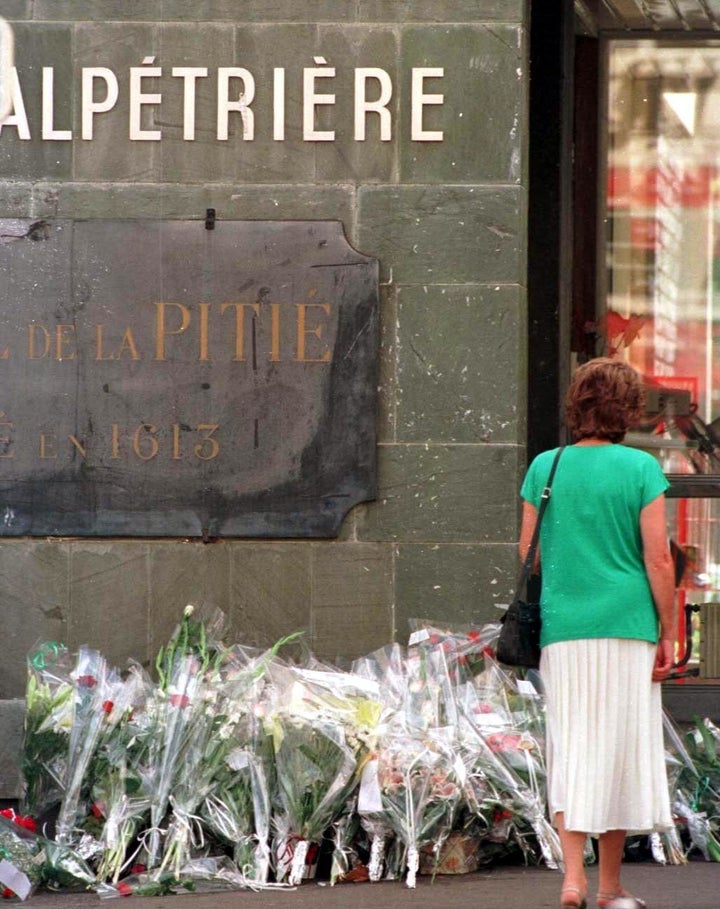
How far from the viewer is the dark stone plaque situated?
6.61 m

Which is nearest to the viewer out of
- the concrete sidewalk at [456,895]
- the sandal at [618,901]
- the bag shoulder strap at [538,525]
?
the sandal at [618,901]

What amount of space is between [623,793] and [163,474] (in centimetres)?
264

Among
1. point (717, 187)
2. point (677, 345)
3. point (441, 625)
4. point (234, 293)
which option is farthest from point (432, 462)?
point (717, 187)

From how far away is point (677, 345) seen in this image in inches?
301

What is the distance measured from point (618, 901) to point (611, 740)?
0.48 m

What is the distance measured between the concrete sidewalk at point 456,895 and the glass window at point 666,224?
2.51m

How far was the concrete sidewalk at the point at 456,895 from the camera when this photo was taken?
524 cm

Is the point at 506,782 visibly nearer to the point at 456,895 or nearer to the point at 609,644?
the point at 456,895

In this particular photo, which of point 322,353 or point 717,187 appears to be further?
point 717,187

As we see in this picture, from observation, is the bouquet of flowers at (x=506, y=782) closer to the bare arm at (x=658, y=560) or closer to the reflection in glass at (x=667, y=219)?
the bare arm at (x=658, y=560)

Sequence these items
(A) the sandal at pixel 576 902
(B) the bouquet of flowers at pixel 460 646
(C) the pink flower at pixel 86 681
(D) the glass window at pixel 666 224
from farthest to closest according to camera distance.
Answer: (D) the glass window at pixel 666 224 → (B) the bouquet of flowers at pixel 460 646 → (C) the pink flower at pixel 86 681 → (A) the sandal at pixel 576 902

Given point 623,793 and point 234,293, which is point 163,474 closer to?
point 234,293

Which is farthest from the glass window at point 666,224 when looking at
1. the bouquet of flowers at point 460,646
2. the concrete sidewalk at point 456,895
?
the concrete sidewalk at point 456,895

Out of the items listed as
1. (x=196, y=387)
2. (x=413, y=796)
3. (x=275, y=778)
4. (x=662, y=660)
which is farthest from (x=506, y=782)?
(x=196, y=387)
